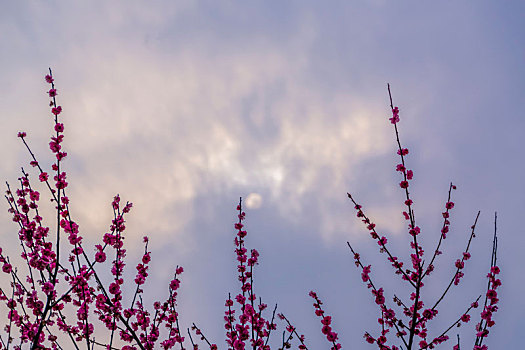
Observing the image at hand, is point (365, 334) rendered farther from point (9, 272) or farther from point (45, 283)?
point (9, 272)

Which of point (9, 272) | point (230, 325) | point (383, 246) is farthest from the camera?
point (383, 246)

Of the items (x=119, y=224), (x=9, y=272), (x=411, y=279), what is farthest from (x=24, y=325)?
(x=411, y=279)

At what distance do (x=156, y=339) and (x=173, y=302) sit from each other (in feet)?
2.48

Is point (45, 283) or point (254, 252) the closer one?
point (45, 283)

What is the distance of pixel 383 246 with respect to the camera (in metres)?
8.95

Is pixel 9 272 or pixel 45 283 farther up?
pixel 9 272

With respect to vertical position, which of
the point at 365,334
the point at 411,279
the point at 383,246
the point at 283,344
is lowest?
the point at 283,344

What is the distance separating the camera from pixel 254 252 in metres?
8.77

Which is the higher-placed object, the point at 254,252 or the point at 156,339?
the point at 254,252

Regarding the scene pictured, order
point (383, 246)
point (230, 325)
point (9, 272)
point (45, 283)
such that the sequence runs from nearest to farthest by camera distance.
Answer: point (45, 283), point (9, 272), point (230, 325), point (383, 246)

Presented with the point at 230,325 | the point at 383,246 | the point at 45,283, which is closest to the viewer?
the point at 45,283

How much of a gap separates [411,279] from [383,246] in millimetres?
811

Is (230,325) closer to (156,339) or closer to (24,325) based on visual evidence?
(156,339)

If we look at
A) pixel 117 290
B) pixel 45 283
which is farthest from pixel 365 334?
pixel 45 283
